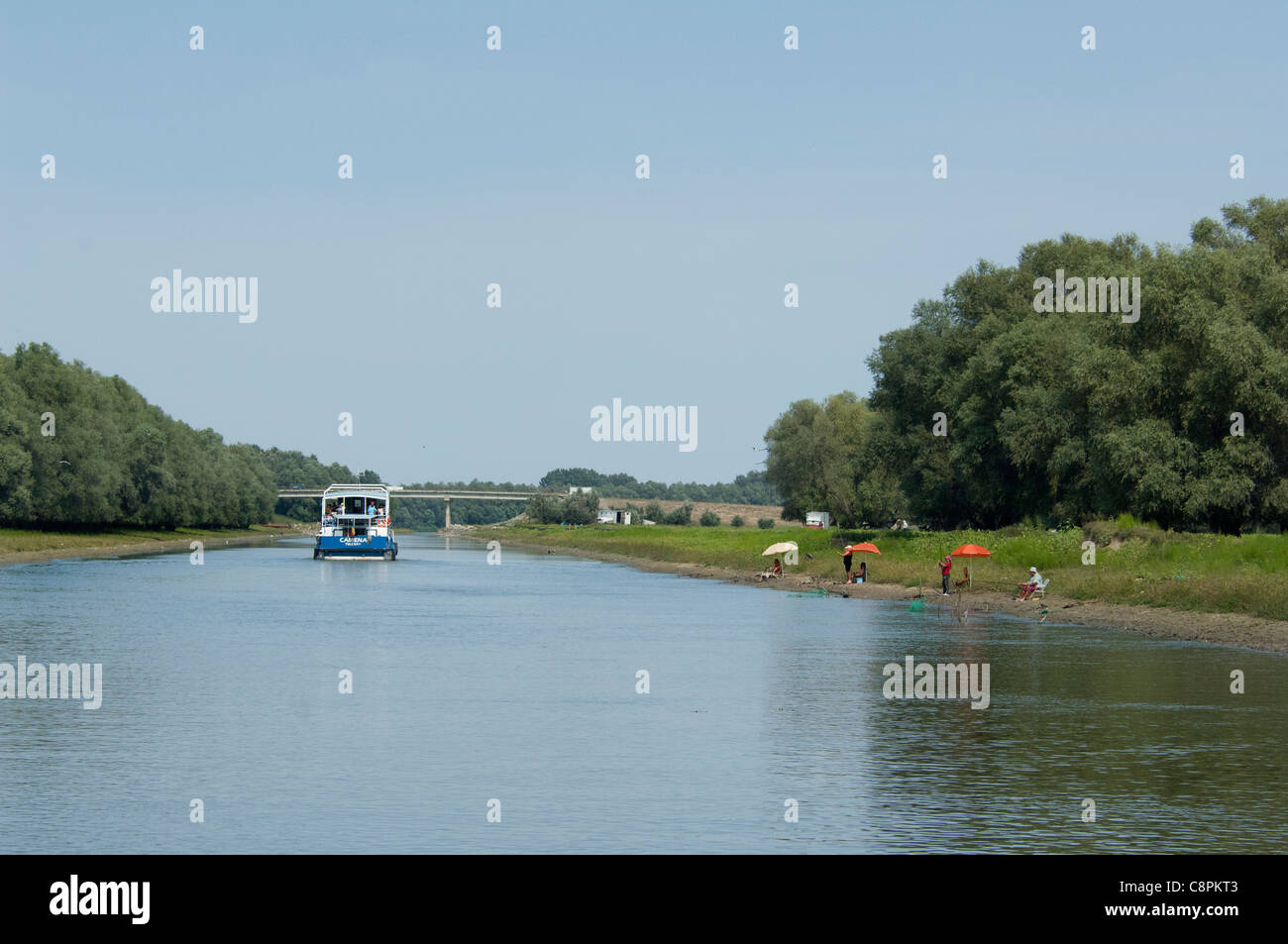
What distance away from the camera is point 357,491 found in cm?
12138

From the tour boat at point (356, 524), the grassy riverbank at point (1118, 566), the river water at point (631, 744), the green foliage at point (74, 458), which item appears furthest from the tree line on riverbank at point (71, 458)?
the river water at point (631, 744)

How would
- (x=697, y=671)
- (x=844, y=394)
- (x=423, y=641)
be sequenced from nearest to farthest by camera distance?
(x=697, y=671)
(x=423, y=641)
(x=844, y=394)

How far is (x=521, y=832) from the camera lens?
1792 cm

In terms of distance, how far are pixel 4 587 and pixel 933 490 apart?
60.2 meters

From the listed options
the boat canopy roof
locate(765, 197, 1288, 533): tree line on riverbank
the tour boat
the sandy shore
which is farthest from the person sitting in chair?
the tour boat

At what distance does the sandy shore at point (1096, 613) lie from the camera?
147 feet

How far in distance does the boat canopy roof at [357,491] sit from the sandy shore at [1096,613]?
44.5m

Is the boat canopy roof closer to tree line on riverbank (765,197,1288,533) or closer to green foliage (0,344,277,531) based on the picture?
green foliage (0,344,277,531)

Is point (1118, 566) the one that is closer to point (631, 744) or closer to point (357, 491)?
point (631, 744)

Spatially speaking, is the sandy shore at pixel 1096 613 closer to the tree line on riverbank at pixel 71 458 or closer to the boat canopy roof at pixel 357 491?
the boat canopy roof at pixel 357 491
